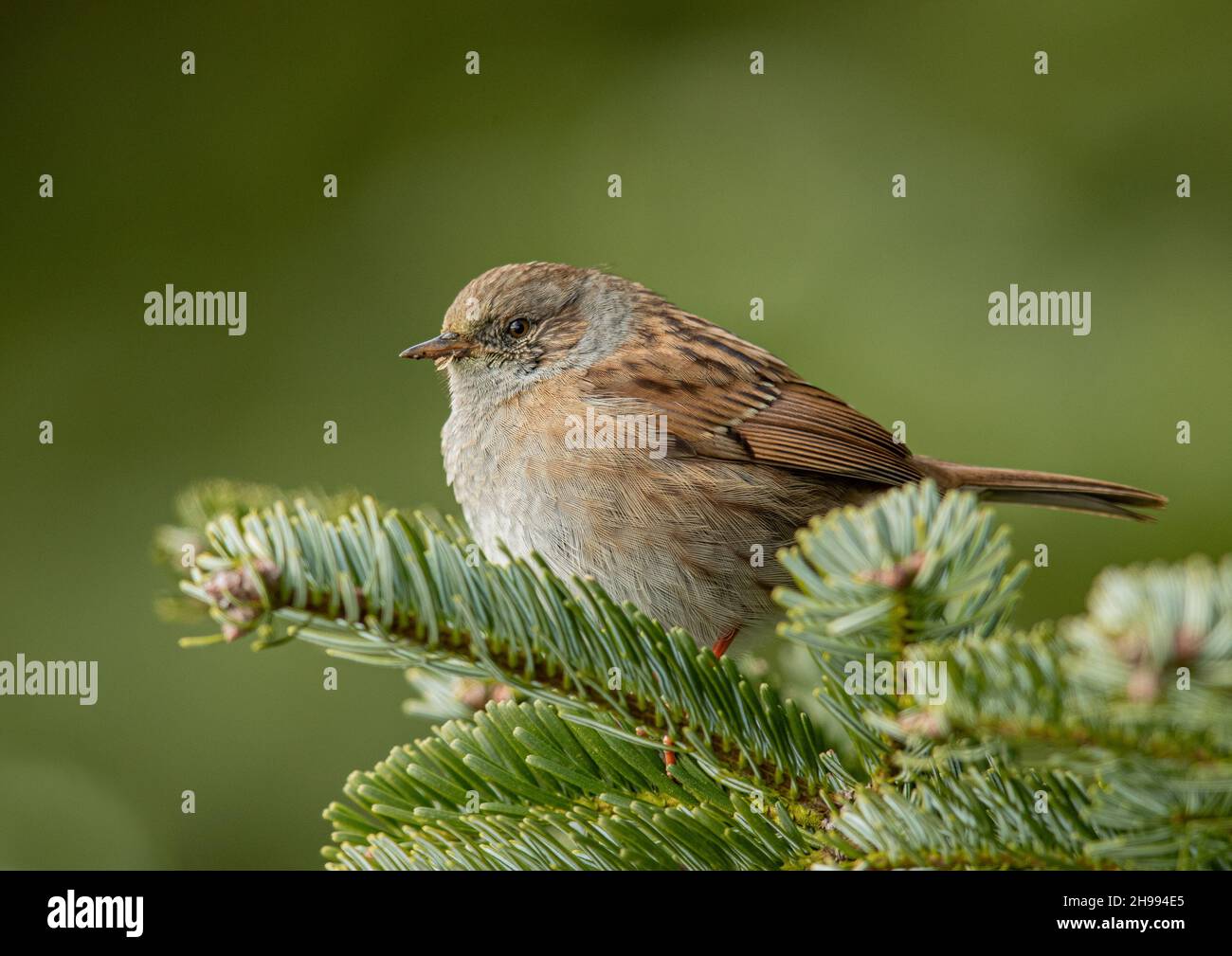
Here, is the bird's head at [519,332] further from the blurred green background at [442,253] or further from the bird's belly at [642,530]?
the blurred green background at [442,253]

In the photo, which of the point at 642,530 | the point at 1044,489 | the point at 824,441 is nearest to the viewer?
the point at 642,530

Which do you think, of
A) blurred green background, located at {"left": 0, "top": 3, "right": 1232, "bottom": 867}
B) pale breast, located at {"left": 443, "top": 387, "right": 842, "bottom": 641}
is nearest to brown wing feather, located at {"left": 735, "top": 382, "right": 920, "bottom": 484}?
pale breast, located at {"left": 443, "top": 387, "right": 842, "bottom": 641}

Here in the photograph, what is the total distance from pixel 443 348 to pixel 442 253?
62.0 inches

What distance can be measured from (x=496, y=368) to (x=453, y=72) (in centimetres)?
191

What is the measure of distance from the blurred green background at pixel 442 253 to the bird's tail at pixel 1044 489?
0.43 m

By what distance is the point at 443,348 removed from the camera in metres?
2.89

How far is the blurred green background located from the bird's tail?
1.42 ft

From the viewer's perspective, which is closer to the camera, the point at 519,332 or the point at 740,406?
the point at 740,406

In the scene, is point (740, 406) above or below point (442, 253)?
below

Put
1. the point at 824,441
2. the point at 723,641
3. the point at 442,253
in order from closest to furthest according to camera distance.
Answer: the point at 723,641 < the point at 824,441 < the point at 442,253

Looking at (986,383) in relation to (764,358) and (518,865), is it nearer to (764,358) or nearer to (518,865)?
(764,358)

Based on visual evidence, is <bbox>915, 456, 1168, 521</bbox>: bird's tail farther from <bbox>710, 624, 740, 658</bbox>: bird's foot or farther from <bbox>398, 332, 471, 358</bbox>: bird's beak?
<bbox>398, 332, 471, 358</bbox>: bird's beak

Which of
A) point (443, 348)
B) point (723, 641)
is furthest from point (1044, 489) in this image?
point (443, 348)

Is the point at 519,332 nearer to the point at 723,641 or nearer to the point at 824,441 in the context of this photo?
the point at 824,441
